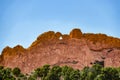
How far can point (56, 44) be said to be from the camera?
Result: 12625 cm

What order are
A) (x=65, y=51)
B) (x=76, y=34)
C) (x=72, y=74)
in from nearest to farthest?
(x=72, y=74), (x=65, y=51), (x=76, y=34)

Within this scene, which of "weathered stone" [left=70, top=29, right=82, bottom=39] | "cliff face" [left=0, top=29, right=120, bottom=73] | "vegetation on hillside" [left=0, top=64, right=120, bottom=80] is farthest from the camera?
"weathered stone" [left=70, top=29, right=82, bottom=39]

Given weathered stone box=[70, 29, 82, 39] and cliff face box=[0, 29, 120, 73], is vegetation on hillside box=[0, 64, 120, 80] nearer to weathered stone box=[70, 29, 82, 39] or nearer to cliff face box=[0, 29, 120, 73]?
cliff face box=[0, 29, 120, 73]

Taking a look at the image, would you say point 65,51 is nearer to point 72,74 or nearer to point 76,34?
point 76,34

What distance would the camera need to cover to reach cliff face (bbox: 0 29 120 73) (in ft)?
398

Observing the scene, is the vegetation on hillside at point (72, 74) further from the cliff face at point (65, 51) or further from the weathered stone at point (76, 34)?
the weathered stone at point (76, 34)

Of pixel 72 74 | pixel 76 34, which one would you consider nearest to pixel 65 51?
pixel 76 34

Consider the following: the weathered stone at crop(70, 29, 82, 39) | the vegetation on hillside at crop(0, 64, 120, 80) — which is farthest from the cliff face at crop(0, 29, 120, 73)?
the vegetation on hillside at crop(0, 64, 120, 80)

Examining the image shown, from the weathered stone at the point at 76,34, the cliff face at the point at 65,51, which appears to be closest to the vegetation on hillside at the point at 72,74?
the cliff face at the point at 65,51

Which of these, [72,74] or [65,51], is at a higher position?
[65,51]

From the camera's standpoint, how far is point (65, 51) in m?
124

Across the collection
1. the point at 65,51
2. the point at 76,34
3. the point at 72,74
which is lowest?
the point at 72,74

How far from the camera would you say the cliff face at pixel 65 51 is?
121438mm

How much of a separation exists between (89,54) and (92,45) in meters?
4.48
